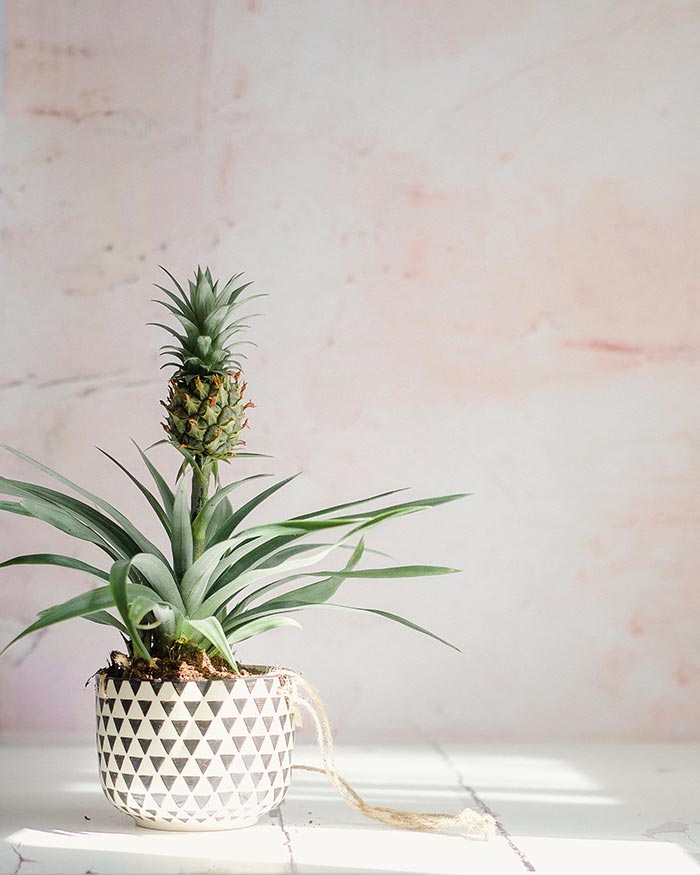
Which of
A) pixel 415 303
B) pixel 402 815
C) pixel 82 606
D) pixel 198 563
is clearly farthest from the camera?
pixel 415 303

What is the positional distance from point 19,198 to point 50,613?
3.18 feet

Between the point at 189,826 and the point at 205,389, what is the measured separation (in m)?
0.45

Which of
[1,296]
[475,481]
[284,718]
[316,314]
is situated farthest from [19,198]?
[284,718]

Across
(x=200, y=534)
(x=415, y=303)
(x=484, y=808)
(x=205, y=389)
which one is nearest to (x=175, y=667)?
(x=200, y=534)

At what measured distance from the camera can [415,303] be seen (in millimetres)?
1669

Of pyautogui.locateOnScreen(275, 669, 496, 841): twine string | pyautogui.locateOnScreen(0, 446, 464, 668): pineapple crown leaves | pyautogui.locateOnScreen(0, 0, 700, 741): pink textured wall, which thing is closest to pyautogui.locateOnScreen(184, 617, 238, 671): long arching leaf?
pyautogui.locateOnScreen(0, 446, 464, 668): pineapple crown leaves

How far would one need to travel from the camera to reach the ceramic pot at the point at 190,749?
3.17 ft

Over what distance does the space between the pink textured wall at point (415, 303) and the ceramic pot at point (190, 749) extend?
620 mm

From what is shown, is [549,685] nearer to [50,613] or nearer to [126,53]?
[50,613]

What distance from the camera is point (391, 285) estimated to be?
1.67 meters

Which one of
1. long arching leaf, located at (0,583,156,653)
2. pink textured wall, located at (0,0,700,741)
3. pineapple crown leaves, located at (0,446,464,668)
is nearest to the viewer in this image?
long arching leaf, located at (0,583,156,653)

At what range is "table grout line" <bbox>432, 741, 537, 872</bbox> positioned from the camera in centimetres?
96

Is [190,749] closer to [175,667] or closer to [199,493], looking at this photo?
[175,667]

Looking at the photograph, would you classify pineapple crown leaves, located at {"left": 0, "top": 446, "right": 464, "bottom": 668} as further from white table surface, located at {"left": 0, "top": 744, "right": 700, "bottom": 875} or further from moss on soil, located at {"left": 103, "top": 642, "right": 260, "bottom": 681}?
white table surface, located at {"left": 0, "top": 744, "right": 700, "bottom": 875}
